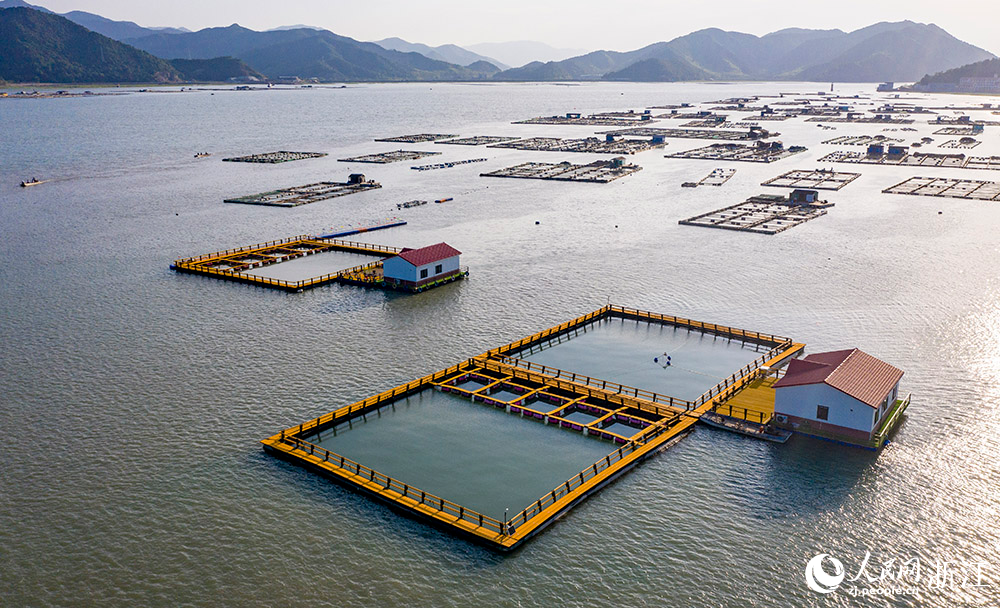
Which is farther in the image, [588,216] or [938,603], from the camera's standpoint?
[588,216]

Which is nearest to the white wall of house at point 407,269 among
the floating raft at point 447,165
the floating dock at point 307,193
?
the floating dock at point 307,193

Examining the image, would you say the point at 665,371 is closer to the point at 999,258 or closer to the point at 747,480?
the point at 747,480

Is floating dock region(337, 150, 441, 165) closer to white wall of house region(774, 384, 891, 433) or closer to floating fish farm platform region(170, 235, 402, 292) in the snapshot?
floating fish farm platform region(170, 235, 402, 292)

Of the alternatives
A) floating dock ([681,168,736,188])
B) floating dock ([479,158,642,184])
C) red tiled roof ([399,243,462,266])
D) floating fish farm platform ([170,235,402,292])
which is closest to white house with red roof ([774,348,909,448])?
red tiled roof ([399,243,462,266])

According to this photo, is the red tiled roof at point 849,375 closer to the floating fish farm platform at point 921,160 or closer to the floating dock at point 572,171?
the floating dock at point 572,171

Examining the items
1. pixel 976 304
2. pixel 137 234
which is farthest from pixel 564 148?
pixel 976 304

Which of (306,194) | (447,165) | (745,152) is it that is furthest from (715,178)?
(306,194)

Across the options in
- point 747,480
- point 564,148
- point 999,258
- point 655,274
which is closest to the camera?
point 747,480
